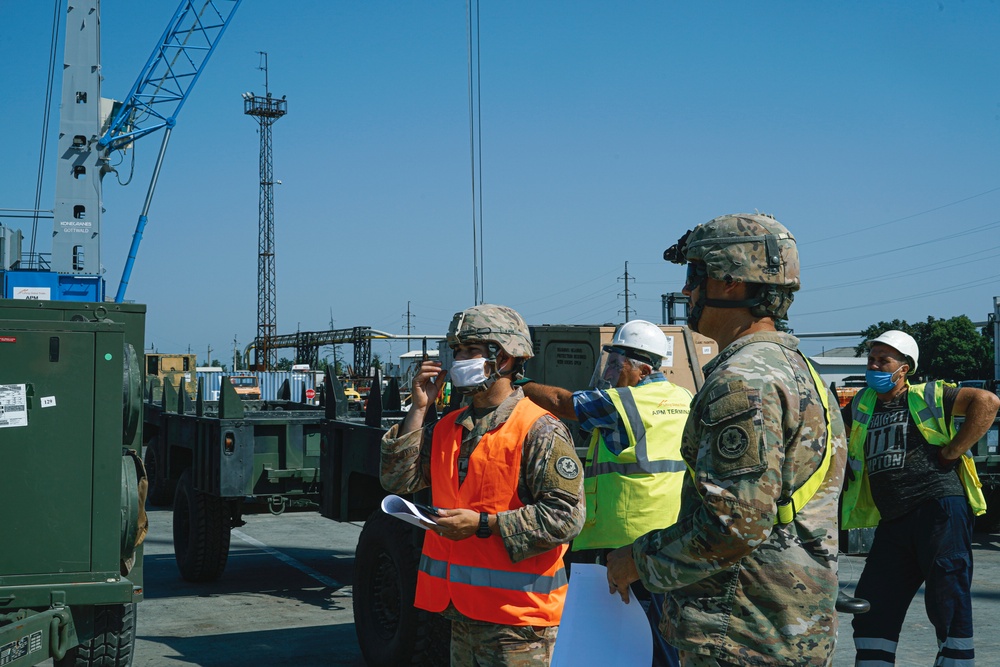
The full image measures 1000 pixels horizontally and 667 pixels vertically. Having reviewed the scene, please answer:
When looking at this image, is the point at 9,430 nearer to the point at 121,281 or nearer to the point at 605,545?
the point at 605,545

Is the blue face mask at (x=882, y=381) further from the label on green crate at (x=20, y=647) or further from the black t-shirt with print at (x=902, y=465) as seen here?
the label on green crate at (x=20, y=647)

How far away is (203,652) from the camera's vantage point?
6598 mm

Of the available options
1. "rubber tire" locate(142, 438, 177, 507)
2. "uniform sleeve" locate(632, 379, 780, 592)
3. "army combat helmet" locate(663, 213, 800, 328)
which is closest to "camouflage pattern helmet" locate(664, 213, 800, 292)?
"army combat helmet" locate(663, 213, 800, 328)

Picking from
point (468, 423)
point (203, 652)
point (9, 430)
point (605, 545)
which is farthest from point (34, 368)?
point (203, 652)

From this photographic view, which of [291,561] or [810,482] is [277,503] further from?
[810,482]

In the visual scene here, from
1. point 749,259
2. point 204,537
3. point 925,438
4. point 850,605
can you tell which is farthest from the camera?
point 204,537

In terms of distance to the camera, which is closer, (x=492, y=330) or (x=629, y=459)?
(x=492, y=330)

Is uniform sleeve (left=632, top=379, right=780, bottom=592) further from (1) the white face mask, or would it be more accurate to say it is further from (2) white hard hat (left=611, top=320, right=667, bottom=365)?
(2) white hard hat (left=611, top=320, right=667, bottom=365)

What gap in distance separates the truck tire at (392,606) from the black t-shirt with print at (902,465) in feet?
8.02

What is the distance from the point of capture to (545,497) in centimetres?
334

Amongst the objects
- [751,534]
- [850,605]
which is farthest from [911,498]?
[751,534]

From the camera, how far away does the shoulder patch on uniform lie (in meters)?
3.36

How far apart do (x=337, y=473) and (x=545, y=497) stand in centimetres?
398

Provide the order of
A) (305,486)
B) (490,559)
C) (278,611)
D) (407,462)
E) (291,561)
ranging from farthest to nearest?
1. (291,561)
2. (305,486)
3. (278,611)
4. (407,462)
5. (490,559)
